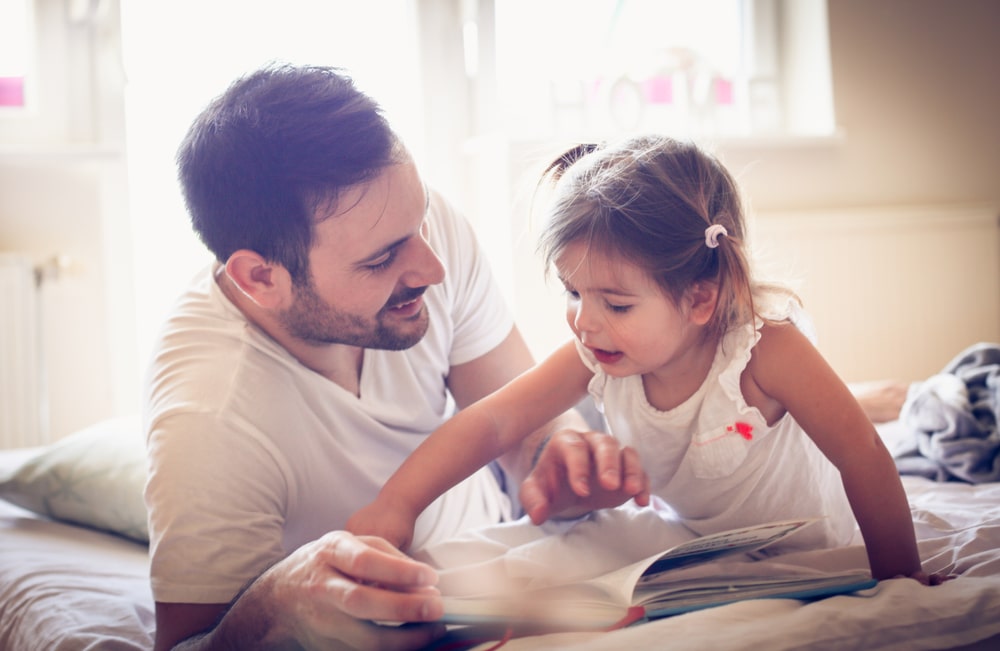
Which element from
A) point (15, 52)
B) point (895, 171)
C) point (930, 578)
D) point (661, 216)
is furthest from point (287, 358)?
point (895, 171)

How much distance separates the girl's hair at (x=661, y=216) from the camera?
1.05 meters

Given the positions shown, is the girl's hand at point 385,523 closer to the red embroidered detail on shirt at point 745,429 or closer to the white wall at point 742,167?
the red embroidered detail on shirt at point 745,429

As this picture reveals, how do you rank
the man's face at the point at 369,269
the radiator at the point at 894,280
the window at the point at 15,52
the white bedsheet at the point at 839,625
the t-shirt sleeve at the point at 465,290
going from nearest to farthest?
the white bedsheet at the point at 839,625, the man's face at the point at 369,269, the t-shirt sleeve at the point at 465,290, the window at the point at 15,52, the radiator at the point at 894,280

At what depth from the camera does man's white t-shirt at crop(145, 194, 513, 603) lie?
0.97m

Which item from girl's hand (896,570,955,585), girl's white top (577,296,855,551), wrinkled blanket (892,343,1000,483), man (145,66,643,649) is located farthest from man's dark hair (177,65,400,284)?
wrinkled blanket (892,343,1000,483)

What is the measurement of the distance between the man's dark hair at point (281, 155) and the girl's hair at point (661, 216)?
224mm

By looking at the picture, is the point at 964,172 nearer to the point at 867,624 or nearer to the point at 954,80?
the point at 954,80

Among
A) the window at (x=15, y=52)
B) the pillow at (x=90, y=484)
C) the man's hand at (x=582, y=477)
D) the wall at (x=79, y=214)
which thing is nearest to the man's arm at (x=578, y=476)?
the man's hand at (x=582, y=477)

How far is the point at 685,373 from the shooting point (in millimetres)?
1160

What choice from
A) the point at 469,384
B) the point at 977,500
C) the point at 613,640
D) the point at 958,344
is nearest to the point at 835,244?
the point at 958,344

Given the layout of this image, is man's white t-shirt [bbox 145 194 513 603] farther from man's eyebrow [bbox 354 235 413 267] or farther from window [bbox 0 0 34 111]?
window [bbox 0 0 34 111]

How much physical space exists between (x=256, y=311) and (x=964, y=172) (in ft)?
8.11

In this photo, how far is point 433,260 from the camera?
114cm

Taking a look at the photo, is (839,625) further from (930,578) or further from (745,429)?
(745,429)
